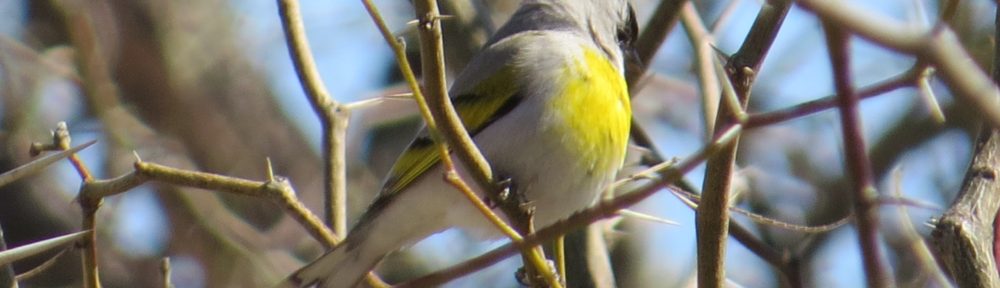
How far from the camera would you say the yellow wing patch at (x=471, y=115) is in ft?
12.1

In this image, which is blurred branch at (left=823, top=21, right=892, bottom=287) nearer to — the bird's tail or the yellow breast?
the bird's tail

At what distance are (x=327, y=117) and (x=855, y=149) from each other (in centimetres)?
287

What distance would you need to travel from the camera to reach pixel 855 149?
2.96 ft

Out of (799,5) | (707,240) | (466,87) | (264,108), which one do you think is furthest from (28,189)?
(799,5)

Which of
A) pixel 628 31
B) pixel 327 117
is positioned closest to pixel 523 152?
pixel 327 117

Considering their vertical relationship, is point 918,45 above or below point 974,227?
above

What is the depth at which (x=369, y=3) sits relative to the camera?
1.96m

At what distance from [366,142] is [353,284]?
4.17m

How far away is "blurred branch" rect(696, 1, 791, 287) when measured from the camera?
7.41 feet

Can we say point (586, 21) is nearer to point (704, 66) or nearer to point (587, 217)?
point (704, 66)

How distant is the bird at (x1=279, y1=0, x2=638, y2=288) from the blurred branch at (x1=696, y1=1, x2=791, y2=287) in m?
1.19

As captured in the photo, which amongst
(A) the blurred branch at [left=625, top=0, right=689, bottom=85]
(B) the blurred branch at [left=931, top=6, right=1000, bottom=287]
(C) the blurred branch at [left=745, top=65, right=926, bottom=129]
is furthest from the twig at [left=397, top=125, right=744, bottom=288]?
(A) the blurred branch at [left=625, top=0, right=689, bottom=85]

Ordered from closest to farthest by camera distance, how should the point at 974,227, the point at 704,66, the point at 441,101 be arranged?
1. the point at 441,101
2. the point at 974,227
3. the point at 704,66

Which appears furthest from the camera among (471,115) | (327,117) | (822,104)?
(471,115)
